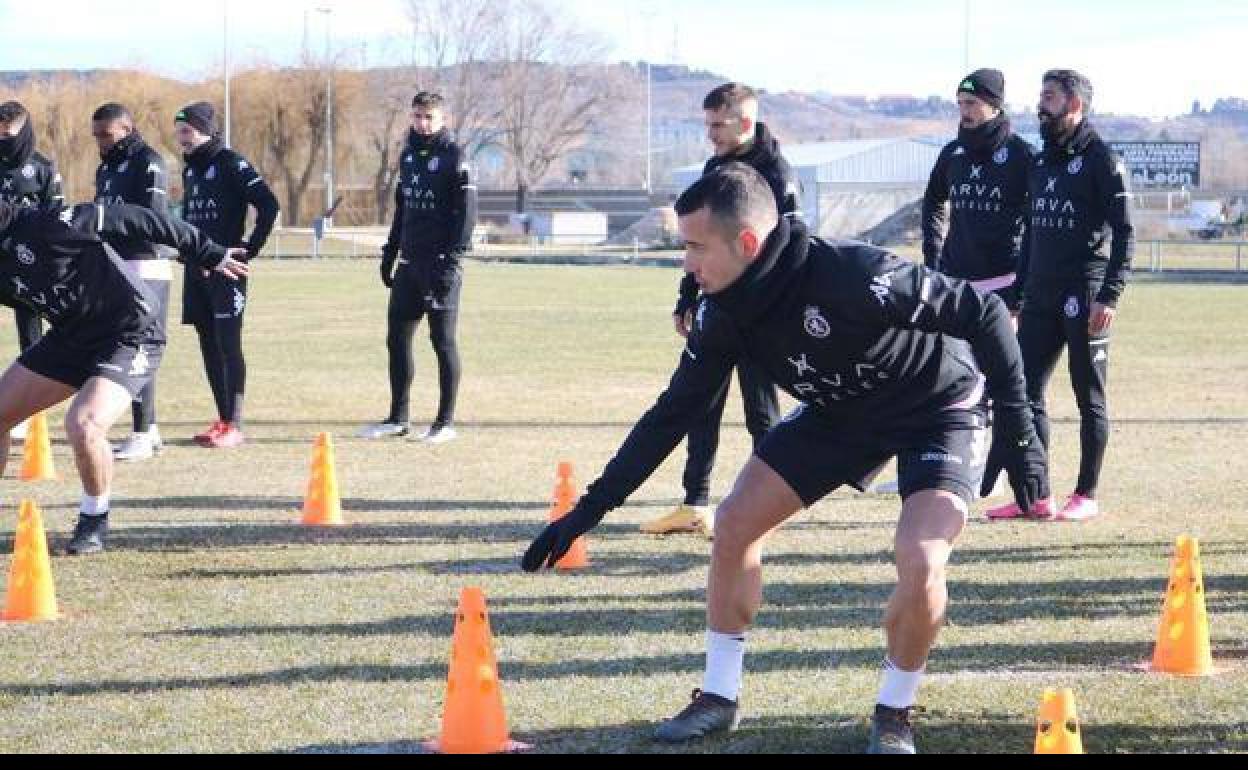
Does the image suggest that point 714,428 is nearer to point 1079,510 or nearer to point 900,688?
point 1079,510

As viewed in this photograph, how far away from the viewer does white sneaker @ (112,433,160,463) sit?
12.1 m

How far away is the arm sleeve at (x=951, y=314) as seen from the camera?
209 inches

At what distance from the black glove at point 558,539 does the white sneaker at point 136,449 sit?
292 inches

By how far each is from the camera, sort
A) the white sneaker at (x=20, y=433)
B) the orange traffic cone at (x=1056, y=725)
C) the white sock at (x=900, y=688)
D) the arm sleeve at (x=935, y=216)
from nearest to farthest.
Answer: the orange traffic cone at (x=1056, y=725) < the white sock at (x=900, y=688) < the arm sleeve at (x=935, y=216) < the white sneaker at (x=20, y=433)

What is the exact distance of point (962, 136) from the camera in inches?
403

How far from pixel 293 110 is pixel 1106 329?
258ft

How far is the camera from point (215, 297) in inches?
499

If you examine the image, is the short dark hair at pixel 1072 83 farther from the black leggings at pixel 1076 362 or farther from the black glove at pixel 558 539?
the black glove at pixel 558 539

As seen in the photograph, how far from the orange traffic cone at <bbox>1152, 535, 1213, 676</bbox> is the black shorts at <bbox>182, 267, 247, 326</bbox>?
7887 millimetres

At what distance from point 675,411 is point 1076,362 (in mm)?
4846

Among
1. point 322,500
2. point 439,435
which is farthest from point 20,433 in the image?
point 322,500

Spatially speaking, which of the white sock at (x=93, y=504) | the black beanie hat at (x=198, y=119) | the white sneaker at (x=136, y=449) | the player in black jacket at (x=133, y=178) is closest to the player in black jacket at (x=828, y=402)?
the white sock at (x=93, y=504)

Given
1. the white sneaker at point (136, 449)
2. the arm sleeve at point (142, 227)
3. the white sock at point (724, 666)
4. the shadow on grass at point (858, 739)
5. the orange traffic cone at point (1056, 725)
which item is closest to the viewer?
the orange traffic cone at point (1056, 725)

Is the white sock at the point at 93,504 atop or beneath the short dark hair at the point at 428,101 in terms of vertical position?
beneath
